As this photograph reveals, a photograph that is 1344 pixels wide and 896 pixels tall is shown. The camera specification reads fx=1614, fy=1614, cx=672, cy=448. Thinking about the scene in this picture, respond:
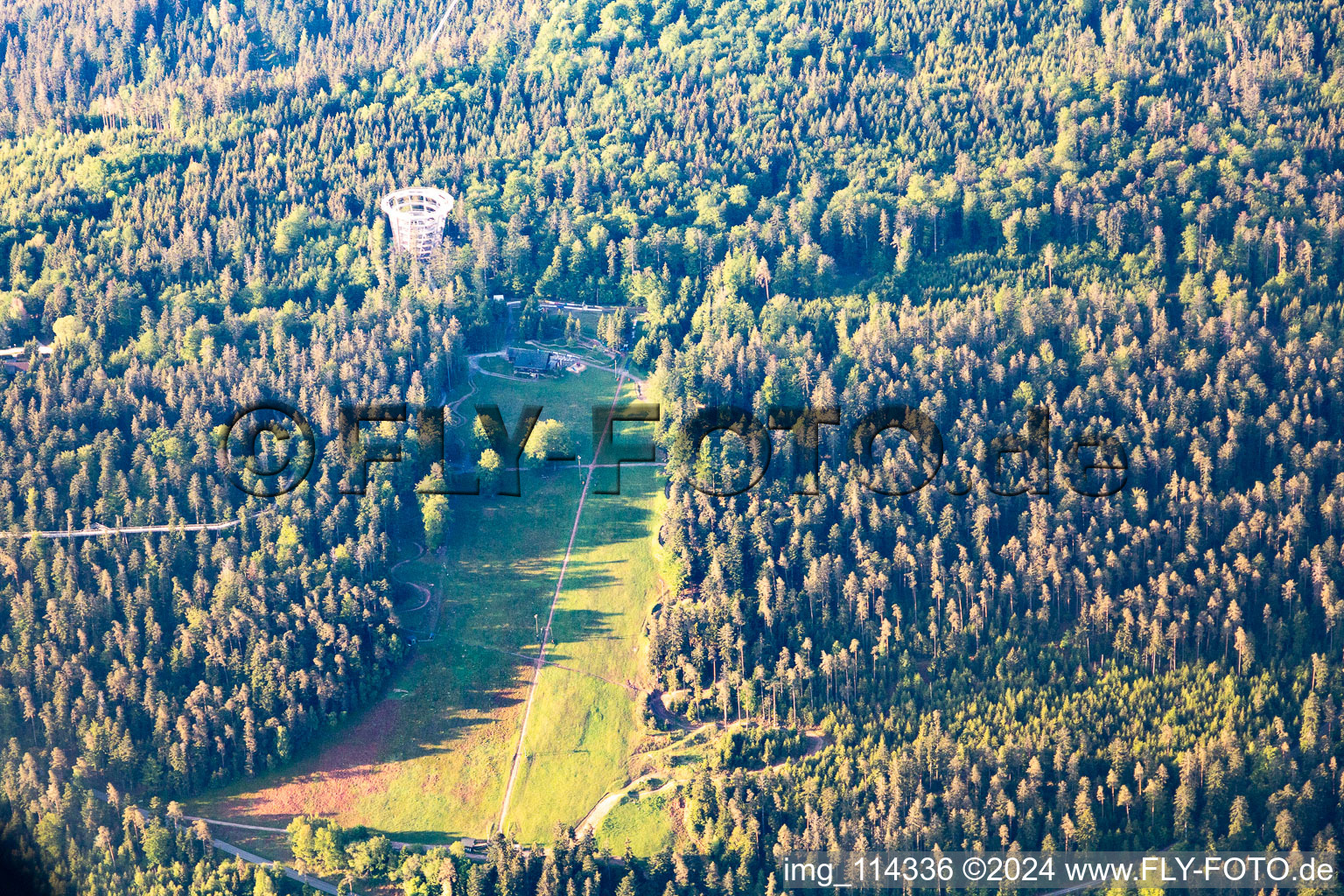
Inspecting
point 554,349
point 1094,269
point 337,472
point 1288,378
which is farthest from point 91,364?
point 1288,378

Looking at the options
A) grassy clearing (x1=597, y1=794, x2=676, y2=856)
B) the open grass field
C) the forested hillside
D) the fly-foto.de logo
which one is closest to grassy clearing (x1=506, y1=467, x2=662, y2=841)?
the open grass field

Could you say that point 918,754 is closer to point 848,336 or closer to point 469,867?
point 469,867

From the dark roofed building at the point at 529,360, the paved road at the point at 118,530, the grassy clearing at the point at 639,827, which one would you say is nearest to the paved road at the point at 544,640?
the dark roofed building at the point at 529,360

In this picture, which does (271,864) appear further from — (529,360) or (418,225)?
(418,225)

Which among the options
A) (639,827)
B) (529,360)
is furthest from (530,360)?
(639,827)

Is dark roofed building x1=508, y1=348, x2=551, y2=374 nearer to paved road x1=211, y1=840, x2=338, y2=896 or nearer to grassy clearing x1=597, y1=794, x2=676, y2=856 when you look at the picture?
grassy clearing x1=597, y1=794, x2=676, y2=856

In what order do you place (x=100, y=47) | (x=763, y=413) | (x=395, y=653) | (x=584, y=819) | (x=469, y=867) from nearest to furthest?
1. (x=469, y=867)
2. (x=584, y=819)
3. (x=395, y=653)
4. (x=763, y=413)
5. (x=100, y=47)
